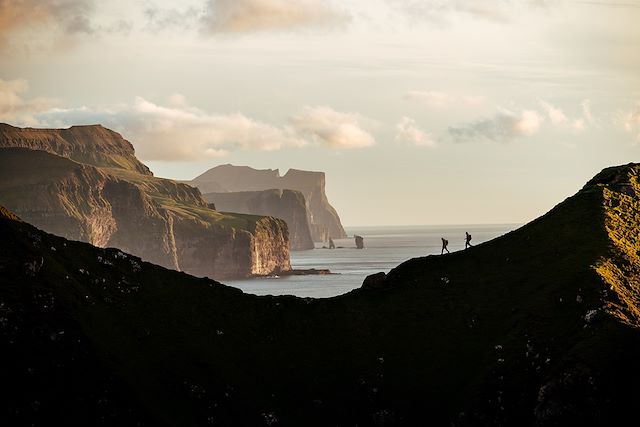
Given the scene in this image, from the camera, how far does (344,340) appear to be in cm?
10125

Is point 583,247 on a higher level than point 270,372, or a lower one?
higher

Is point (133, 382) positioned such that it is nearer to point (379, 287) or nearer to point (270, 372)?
point (270, 372)

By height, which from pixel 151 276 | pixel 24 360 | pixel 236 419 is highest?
pixel 151 276

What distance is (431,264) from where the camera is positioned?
11400 cm

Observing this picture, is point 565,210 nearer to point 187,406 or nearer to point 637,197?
point 637,197

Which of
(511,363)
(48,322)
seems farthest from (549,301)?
(48,322)

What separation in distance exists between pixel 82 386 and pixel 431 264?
5002 cm

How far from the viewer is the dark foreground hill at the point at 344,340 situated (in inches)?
3228

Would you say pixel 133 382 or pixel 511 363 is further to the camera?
pixel 511 363

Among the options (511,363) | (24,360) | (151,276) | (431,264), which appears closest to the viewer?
(24,360)

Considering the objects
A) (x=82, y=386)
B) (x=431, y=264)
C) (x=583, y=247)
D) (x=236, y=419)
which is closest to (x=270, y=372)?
(x=236, y=419)

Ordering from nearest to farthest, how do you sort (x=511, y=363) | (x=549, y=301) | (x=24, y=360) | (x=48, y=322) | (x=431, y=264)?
(x=24, y=360), (x=48, y=322), (x=511, y=363), (x=549, y=301), (x=431, y=264)

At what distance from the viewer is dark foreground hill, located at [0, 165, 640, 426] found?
82000mm

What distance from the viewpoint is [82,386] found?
8012 centimetres
